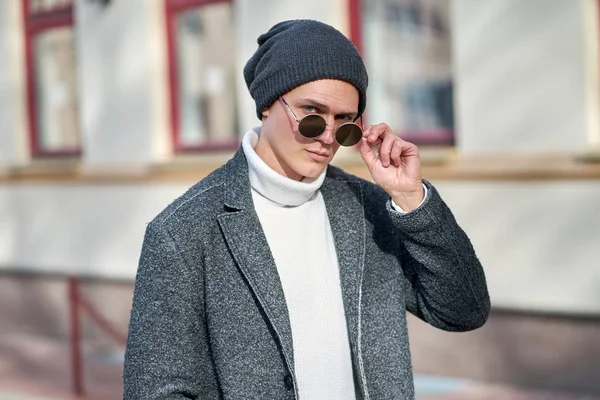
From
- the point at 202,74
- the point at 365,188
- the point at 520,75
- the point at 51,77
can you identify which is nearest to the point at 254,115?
the point at 202,74

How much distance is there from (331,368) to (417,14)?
514cm

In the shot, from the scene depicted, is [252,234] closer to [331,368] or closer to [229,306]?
[229,306]

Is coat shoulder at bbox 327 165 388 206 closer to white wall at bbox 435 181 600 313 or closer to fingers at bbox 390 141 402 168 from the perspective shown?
fingers at bbox 390 141 402 168

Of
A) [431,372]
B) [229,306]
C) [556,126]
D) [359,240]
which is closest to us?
[229,306]

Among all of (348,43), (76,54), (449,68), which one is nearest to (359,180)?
(348,43)

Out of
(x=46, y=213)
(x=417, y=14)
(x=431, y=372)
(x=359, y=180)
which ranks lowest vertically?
(x=431, y=372)

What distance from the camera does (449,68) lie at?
22.9 ft

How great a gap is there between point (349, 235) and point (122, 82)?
6.89 m

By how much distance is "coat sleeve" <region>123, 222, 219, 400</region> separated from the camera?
2.32 m

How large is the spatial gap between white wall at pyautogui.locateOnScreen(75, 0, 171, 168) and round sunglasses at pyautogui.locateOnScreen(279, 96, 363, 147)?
656 centimetres

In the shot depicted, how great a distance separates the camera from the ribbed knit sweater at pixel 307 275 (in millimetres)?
2395

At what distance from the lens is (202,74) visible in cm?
886

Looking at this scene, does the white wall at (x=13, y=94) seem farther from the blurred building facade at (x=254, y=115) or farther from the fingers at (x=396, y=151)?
the fingers at (x=396, y=151)

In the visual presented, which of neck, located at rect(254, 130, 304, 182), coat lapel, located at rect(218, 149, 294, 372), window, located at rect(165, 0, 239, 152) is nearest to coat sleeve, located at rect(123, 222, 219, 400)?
coat lapel, located at rect(218, 149, 294, 372)
